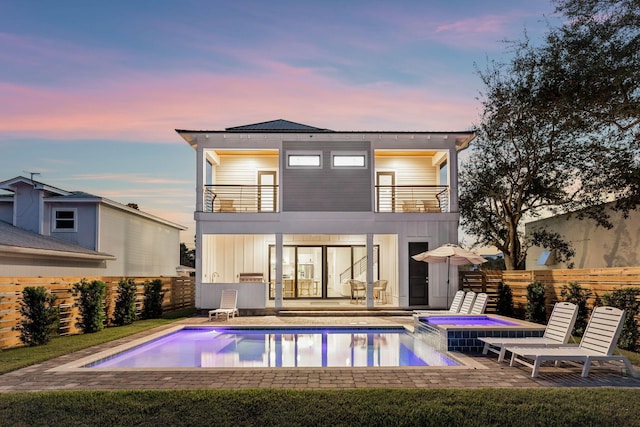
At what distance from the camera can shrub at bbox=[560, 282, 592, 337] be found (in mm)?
10922

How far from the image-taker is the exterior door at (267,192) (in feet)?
61.2

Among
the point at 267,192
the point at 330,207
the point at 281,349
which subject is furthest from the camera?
the point at 267,192

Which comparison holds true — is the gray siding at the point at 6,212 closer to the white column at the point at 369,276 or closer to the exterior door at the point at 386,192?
the white column at the point at 369,276

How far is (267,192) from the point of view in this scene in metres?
19.6

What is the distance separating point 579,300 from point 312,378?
7288 mm

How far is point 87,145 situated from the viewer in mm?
25062

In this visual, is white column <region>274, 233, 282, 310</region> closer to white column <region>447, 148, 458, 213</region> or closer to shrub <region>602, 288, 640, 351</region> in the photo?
white column <region>447, 148, 458, 213</region>

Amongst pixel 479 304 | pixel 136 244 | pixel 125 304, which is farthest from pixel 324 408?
pixel 136 244

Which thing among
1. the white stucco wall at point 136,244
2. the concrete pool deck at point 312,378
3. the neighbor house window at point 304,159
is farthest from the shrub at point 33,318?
the white stucco wall at point 136,244

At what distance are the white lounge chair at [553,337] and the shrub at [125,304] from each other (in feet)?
32.0

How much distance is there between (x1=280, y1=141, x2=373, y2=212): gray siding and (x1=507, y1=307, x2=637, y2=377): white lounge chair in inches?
394

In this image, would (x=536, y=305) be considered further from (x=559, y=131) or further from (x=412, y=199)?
(x=559, y=131)

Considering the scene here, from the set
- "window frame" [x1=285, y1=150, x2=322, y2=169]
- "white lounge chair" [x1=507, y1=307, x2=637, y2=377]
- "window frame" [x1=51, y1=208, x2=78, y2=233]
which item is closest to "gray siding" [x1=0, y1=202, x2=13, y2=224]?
"window frame" [x1=51, y1=208, x2=78, y2=233]

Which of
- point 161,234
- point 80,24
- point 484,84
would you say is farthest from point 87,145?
point 484,84
